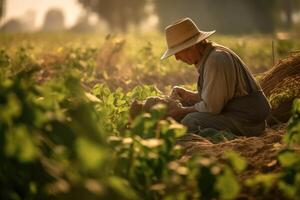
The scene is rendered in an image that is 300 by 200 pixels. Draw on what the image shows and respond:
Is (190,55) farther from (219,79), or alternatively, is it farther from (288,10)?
(288,10)

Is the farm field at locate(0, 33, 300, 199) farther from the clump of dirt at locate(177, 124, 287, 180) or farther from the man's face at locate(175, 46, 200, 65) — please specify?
the man's face at locate(175, 46, 200, 65)

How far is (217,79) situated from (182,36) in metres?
0.46

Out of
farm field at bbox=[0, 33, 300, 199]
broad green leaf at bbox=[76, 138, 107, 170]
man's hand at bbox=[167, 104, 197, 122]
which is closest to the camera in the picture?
broad green leaf at bbox=[76, 138, 107, 170]

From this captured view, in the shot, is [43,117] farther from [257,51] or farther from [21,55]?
[257,51]

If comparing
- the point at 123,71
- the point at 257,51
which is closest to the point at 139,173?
the point at 123,71

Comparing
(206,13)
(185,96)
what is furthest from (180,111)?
(206,13)

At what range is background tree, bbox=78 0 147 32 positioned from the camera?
2414 inches

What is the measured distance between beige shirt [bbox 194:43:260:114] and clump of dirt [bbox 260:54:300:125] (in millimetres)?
850

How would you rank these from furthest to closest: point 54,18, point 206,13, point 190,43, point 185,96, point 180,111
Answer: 1. point 54,18
2. point 206,13
3. point 185,96
4. point 180,111
5. point 190,43

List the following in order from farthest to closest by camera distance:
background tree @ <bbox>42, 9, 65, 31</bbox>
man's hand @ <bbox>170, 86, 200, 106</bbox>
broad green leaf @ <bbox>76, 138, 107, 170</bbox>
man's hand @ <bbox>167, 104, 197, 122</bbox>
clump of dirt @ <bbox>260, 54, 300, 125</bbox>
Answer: background tree @ <bbox>42, 9, 65, 31</bbox> < clump of dirt @ <bbox>260, 54, 300, 125</bbox> < man's hand @ <bbox>170, 86, 200, 106</bbox> < man's hand @ <bbox>167, 104, 197, 122</bbox> < broad green leaf @ <bbox>76, 138, 107, 170</bbox>

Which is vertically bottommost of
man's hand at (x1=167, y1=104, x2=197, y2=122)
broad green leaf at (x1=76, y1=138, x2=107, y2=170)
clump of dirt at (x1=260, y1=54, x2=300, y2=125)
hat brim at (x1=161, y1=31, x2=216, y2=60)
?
clump of dirt at (x1=260, y1=54, x2=300, y2=125)

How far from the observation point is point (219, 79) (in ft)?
14.9

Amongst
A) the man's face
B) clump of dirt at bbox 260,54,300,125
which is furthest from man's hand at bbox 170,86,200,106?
clump of dirt at bbox 260,54,300,125

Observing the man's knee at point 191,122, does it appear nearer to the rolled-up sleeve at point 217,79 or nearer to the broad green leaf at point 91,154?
the rolled-up sleeve at point 217,79
